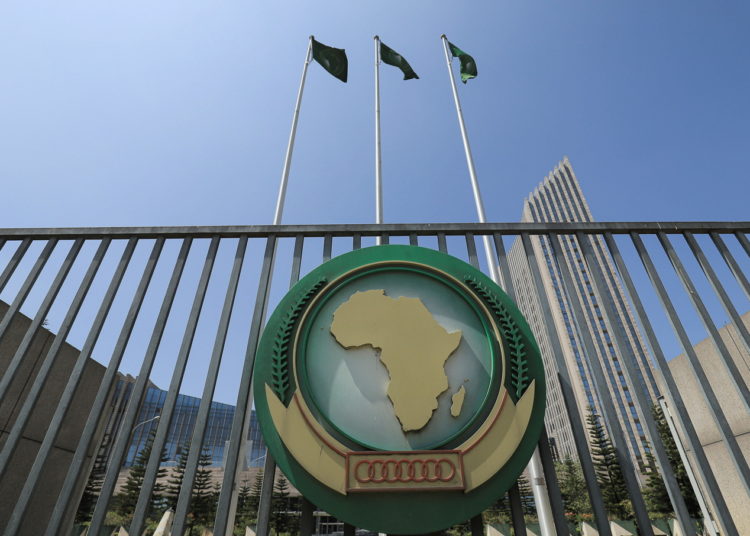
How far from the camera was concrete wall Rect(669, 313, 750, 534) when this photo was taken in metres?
5.61

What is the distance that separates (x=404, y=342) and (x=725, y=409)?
22.3 ft

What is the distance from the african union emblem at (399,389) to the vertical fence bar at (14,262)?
218 cm

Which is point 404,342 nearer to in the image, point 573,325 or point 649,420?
point 649,420

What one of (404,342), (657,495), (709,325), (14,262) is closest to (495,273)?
(709,325)

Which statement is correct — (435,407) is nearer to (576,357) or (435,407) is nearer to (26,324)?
(26,324)

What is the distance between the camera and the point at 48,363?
248cm

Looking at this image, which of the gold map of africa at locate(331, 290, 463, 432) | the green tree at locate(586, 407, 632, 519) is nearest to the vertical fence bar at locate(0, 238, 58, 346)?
the gold map of africa at locate(331, 290, 463, 432)

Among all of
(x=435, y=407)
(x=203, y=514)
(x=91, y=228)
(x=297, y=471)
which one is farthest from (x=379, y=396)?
(x=203, y=514)

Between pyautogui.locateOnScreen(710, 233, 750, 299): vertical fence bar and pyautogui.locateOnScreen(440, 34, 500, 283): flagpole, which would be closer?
pyautogui.locateOnScreen(710, 233, 750, 299): vertical fence bar

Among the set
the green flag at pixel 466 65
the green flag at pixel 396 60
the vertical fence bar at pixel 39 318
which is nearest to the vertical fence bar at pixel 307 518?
the vertical fence bar at pixel 39 318

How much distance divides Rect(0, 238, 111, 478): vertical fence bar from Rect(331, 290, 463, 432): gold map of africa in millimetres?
1845

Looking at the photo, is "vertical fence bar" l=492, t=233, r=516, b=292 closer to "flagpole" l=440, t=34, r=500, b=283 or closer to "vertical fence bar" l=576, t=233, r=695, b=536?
"vertical fence bar" l=576, t=233, r=695, b=536

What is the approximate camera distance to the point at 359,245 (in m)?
2.83

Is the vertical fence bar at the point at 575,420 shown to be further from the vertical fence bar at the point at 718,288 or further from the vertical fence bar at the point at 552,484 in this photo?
the vertical fence bar at the point at 718,288
